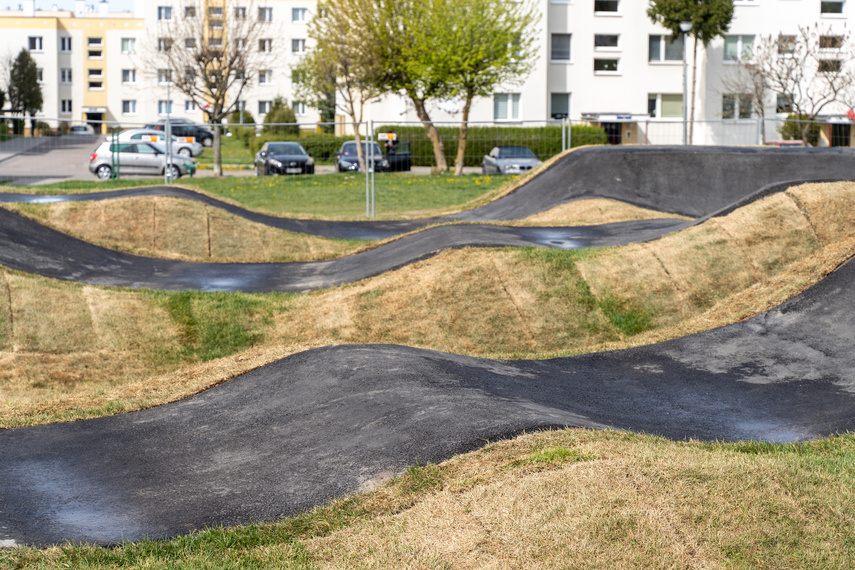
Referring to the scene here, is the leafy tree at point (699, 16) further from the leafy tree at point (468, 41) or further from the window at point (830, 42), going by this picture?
the leafy tree at point (468, 41)

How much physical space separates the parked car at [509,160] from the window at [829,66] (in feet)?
66.6

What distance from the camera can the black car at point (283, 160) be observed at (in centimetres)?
2975

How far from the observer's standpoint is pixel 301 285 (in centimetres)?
1304

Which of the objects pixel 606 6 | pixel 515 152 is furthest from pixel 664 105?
pixel 515 152

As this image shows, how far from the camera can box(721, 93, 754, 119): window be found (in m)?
47.1

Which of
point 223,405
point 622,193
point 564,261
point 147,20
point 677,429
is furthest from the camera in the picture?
point 147,20

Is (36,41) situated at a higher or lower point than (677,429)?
higher

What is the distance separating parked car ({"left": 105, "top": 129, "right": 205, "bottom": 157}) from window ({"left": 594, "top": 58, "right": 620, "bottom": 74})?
24.0 m

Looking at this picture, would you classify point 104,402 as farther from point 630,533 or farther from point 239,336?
point 630,533

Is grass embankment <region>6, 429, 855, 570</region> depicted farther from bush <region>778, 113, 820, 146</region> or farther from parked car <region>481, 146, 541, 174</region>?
bush <region>778, 113, 820, 146</region>

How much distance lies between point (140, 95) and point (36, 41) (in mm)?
13629

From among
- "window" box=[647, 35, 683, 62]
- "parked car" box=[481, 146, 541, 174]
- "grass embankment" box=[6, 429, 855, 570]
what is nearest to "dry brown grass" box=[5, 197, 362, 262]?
"grass embankment" box=[6, 429, 855, 570]

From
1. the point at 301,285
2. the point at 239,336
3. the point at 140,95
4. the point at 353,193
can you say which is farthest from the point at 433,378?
the point at 140,95

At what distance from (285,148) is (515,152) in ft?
28.4
